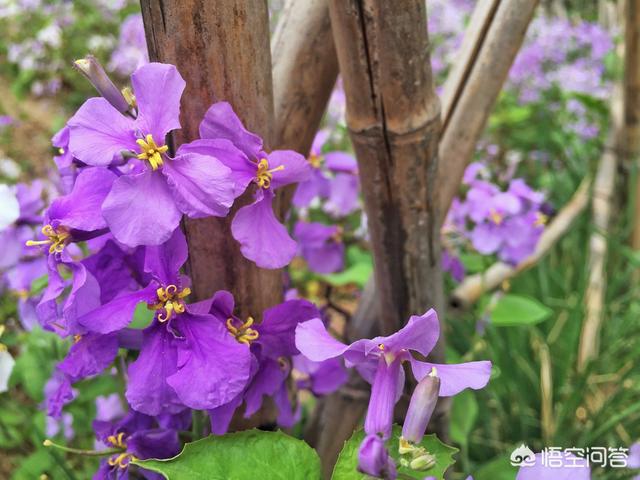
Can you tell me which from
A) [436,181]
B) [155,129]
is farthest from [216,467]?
[436,181]

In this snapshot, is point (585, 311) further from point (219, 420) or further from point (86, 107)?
point (86, 107)

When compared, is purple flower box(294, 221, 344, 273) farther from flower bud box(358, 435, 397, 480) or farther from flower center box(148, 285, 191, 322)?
flower bud box(358, 435, 397, 480)

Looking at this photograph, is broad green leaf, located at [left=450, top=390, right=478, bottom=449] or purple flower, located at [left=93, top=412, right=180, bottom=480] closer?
purple flower, located at [left=93, top=412, right=180, bottom=480]

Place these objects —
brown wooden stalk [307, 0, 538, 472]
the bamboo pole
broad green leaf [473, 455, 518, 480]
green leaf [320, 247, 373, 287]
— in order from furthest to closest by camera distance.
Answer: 1. the bamboo pole
2. green leaf [320, 247, 373, 287]
3. broad green leaf [473, 455, 518, 480]
4. brown wooden stalk [307, 0, 538, 472]

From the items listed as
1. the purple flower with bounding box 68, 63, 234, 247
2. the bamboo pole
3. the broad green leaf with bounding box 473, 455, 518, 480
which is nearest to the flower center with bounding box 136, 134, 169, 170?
the purple flower with bounding box 68, 63, 234, 247

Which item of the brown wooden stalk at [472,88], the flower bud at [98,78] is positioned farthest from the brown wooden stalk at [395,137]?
the flower bud at [98,78]

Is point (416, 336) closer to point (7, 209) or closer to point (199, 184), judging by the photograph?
point (199, 184)
